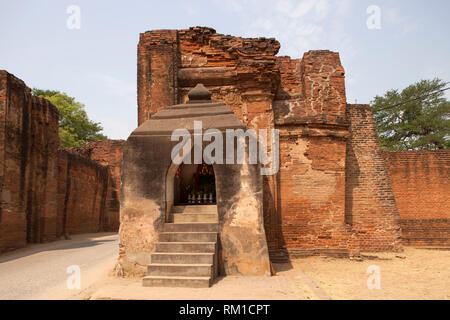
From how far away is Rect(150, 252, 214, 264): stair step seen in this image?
17.3 feet

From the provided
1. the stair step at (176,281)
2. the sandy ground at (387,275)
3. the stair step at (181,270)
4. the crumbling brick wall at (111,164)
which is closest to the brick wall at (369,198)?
the sandy ground at (387,275)

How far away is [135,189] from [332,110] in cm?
590

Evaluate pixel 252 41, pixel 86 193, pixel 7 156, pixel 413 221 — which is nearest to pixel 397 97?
pixel 413 221

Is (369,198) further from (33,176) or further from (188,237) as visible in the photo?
(33,176)

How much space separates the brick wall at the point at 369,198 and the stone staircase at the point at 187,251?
5157 mm

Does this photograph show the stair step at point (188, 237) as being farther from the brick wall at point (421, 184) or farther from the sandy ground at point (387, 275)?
the brick wall at point (421, 184)

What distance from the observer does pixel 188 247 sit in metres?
5.53

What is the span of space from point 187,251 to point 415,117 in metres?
20.4

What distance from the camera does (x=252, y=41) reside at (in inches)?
342

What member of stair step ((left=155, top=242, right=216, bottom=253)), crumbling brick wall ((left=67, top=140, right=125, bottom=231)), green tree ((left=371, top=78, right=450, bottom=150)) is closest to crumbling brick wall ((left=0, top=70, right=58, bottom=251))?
crumbling brick wall ((left=67, top=140, right=125, bottom=231))

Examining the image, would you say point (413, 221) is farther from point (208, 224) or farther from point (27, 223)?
point (27, 223)

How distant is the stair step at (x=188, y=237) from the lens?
18.7 feet

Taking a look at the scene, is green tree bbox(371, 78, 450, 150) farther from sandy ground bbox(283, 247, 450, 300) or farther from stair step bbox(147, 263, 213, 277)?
stair step bbox(147, 263, 213, 277)
